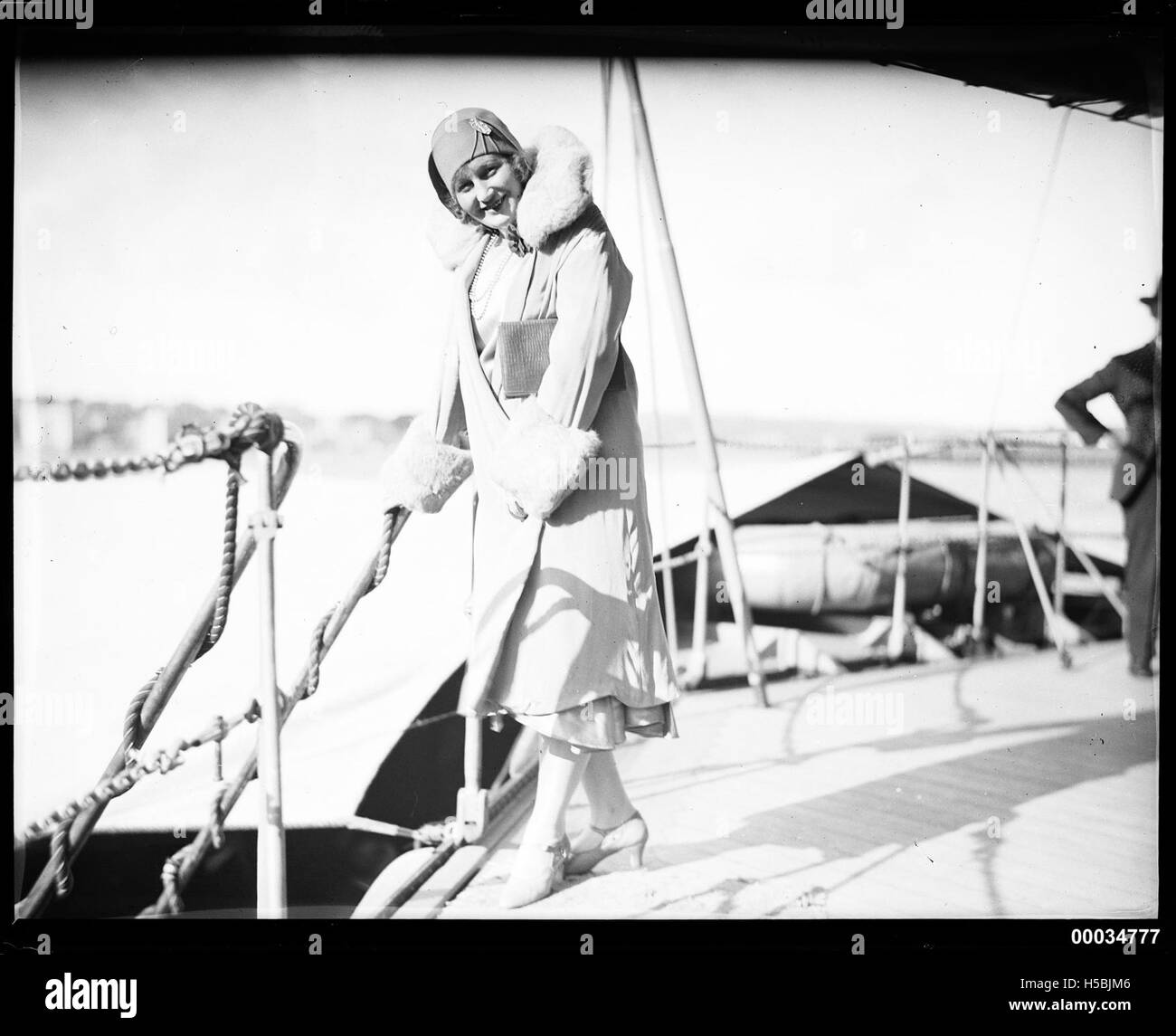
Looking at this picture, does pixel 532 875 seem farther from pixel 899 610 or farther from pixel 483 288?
pixel 483 288

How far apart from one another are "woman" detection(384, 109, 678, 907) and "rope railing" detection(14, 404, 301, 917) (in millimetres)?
540

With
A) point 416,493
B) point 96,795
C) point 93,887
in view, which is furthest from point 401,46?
point 93,887

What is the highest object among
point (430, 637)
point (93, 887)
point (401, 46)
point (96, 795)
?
point (401, 46)

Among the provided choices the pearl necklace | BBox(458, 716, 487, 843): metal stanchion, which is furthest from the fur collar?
BBox(458, 716, 487, 843): metal stanchion

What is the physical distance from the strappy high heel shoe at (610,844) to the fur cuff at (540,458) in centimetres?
88

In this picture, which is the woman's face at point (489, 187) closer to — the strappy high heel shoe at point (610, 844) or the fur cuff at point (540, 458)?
the fur cuff at point (540, 458)

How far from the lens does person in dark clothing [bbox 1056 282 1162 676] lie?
312 centimetres

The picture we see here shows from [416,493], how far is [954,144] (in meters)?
1.69

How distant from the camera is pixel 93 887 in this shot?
313 cm

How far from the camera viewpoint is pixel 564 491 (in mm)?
2809

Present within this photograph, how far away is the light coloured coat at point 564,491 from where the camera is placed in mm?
2816

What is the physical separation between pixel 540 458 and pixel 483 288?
1.65 ft

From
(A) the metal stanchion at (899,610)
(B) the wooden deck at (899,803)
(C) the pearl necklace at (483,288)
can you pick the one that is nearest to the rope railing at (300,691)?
(C) the pearl necklace at (483,288)
